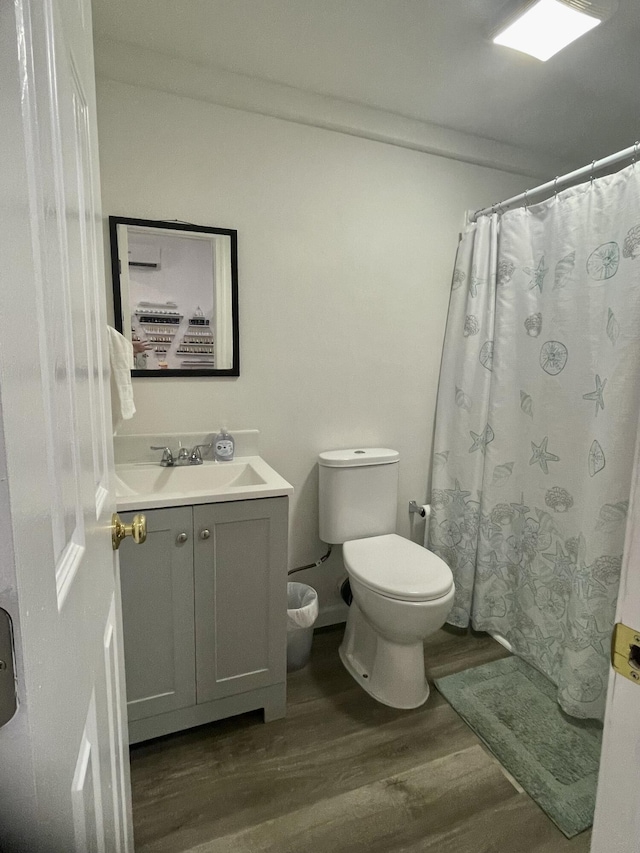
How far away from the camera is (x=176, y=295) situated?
1769 mm

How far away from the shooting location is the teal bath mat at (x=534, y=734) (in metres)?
1.37

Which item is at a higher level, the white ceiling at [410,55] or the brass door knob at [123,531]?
the white ceiling at [410,55]

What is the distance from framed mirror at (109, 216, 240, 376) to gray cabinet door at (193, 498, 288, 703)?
674 millimetres

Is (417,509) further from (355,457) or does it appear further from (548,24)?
(548,24)

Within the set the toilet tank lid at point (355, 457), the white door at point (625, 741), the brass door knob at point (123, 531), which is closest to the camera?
the white door at point (625, 741)

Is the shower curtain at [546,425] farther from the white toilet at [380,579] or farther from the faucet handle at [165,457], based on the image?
the faucet handle at [165,457]

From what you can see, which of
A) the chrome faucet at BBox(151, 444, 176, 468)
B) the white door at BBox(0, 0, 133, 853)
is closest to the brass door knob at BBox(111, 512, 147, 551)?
the white door at BBox(0, 0, 133, 853)

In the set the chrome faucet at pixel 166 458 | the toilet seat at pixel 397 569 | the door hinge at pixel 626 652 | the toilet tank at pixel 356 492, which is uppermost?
the door hinge at pixel 626 652

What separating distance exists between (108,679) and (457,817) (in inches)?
47.0

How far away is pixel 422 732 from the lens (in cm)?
161

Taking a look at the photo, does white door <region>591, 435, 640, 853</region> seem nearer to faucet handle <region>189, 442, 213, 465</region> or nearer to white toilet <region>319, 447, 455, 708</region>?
white toilet <region>319, 447, 455, 708</region>

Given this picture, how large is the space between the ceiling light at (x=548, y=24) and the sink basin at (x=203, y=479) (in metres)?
1.59

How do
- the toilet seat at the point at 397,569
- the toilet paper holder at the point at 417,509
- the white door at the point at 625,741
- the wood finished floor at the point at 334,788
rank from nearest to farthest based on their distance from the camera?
the white door at the point at 625,741 < the wood finished floor at the point at 334,788 < the toilet seat at the point at 397,569 < the toilet paper holder at the point at 417,509

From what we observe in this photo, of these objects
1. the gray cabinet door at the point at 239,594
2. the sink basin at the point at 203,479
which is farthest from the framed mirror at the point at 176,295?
the gray cabinet door at the point at 239,594
